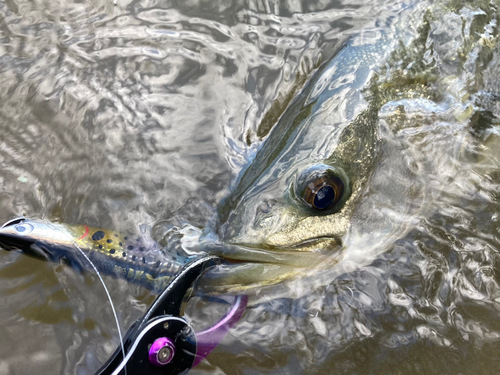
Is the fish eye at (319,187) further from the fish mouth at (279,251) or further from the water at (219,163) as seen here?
the water at (219,163)

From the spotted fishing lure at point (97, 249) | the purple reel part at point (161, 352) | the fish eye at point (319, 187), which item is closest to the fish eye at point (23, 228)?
the spotted fishing lure at point (97, 249)

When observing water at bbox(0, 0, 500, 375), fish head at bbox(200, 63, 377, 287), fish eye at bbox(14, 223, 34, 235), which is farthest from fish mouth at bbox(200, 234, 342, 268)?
fish eye at bbox(14, 223, 34, 235)

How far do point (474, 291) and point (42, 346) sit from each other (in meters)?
2.29

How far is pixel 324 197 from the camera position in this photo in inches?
87.4

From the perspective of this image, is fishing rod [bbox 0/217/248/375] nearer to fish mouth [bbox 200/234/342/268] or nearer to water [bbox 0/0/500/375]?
fish mouth [bbox 200/234/342/268]

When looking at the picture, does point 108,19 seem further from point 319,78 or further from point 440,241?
point 440,241

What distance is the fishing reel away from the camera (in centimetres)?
170

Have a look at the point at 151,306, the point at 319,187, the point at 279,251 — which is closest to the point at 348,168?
the point at 319,187

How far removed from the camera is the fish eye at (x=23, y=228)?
6.08ft

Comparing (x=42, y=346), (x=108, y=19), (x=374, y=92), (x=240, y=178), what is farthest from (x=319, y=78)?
(x=42, y=346)

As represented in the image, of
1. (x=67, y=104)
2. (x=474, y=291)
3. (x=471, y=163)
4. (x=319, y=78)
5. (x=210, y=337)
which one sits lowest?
(x=474, y=291)

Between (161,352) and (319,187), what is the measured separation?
103 centimetres

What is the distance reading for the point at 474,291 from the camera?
97.7 inches

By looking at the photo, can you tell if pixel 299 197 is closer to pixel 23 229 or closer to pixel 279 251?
pixel 279 251
